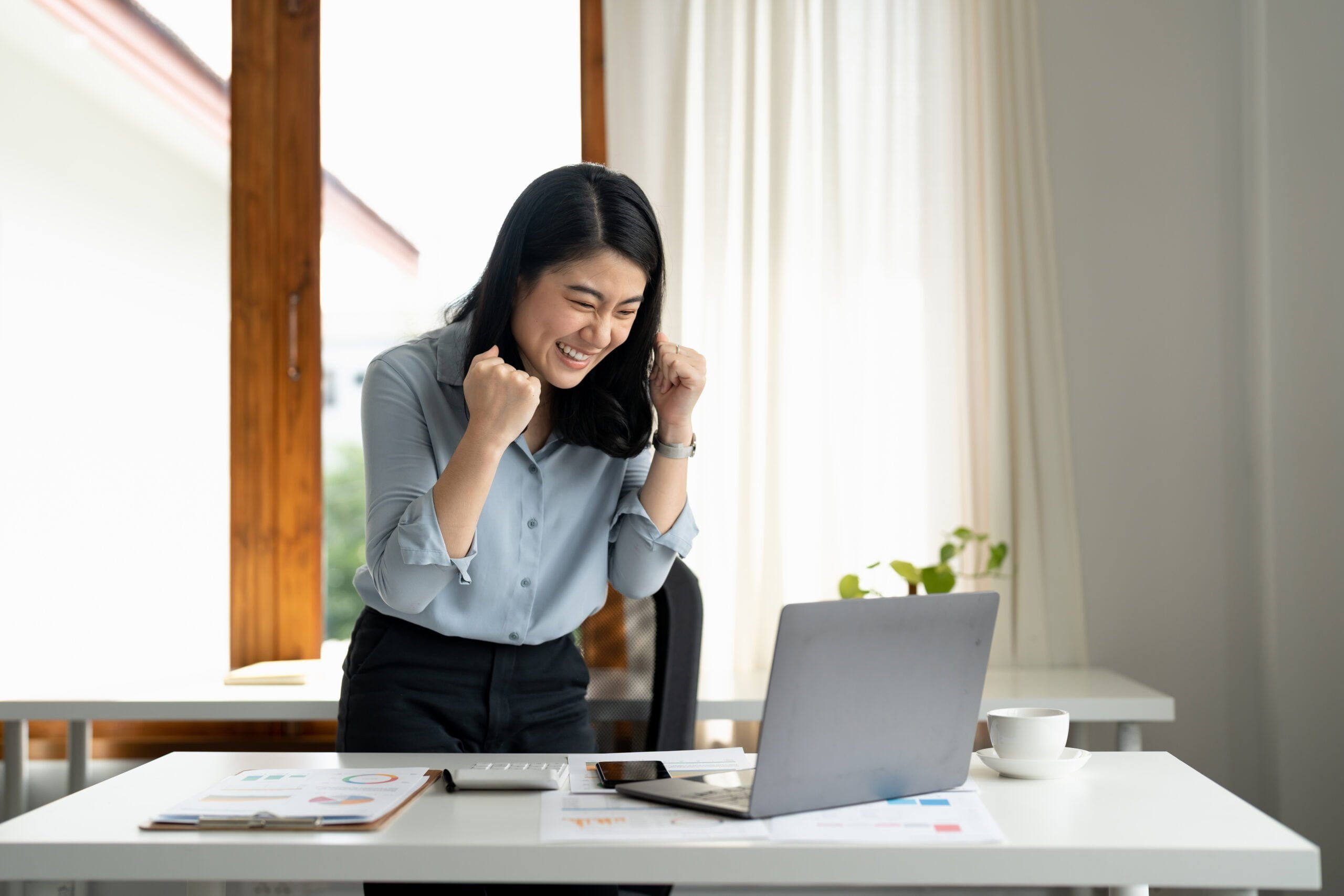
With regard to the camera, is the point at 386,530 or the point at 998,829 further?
the point at 386,530

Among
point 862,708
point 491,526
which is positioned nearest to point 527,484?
point 491,526

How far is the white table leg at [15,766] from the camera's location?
2367mm

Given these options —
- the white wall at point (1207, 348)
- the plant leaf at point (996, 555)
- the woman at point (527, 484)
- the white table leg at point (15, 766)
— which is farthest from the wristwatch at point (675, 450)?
the white table leg at point (15, 766)

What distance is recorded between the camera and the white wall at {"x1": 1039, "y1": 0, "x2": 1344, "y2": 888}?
2.46 metres

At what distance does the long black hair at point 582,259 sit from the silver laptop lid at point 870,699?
A: 65 cm

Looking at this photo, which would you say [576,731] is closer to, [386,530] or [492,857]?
[386,530]

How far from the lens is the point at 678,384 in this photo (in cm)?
158

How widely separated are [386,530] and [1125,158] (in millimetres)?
2057

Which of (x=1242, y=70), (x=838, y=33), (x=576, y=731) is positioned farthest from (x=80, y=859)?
(x=1242, y=70)

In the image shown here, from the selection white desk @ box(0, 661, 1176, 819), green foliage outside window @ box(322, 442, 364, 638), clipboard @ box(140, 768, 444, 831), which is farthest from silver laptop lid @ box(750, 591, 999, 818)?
green foliage outside window @ box(322, 442, 364, 638)

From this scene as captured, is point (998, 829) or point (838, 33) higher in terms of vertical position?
point (838, 33)

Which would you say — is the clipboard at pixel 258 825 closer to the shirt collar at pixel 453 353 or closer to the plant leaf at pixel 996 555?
the shirt collar at pixel 453 353

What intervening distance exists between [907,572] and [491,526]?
1.14 meters

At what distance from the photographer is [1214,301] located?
2578 millimetres
